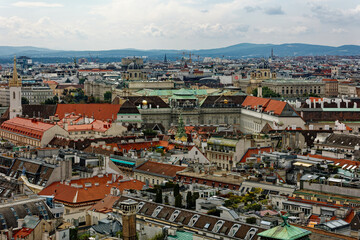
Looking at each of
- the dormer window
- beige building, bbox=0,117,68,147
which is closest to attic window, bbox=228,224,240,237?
the dormer window

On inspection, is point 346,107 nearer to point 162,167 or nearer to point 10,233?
point 162,167

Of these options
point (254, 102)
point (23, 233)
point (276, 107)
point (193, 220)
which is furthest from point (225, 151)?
point (254, 102)

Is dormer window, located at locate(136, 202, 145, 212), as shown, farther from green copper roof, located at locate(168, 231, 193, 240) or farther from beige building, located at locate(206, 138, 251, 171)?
beige building, located at locate(206, 138, 251, 171)

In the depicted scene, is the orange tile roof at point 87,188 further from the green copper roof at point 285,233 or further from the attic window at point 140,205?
the green copper roof at point 285,233

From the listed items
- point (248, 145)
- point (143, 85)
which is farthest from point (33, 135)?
point (143, 85)

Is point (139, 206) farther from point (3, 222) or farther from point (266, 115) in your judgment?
point (266, 115)

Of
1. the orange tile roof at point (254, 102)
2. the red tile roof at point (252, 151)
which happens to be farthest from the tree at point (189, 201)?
the orange tile roof at point (254, 102)

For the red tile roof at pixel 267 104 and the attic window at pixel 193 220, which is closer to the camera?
the attic window at pixel 193 220
